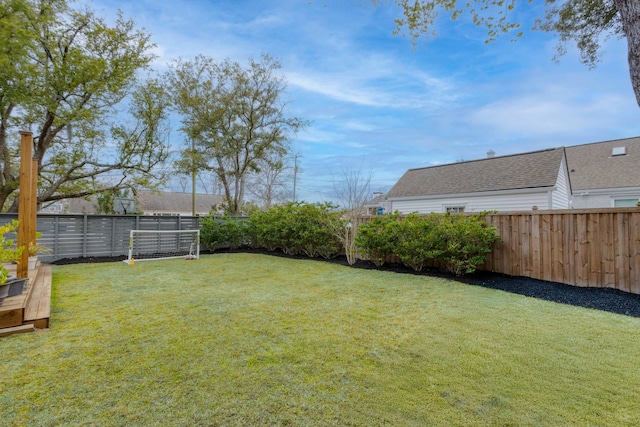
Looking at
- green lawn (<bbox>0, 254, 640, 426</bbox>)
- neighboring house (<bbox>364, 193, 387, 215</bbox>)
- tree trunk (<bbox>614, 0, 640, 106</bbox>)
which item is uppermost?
tree trunk (<bbox>614, 0, 640, 106</bbox>)

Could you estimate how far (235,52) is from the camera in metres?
11.5

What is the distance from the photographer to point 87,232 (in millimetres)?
7734

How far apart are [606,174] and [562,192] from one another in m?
3.49

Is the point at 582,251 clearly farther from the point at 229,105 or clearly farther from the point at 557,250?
the point at 229,105

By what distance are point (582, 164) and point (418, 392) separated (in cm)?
1552

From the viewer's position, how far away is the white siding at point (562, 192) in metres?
9.08

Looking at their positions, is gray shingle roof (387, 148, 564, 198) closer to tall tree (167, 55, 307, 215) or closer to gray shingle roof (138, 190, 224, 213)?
tall tree (167, 55, 307, 215)

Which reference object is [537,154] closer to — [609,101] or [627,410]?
[609,101]

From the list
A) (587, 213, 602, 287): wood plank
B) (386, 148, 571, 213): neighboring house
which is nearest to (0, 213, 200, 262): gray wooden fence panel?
(386, 148, 571, 213): neighboring house

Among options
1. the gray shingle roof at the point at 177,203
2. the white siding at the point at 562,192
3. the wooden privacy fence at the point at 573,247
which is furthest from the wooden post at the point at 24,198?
the gray shingle roof at the point at 177,203

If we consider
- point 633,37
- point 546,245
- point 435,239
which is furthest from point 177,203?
point 633,37

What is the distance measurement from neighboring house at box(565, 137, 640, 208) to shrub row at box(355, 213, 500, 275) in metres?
9.30

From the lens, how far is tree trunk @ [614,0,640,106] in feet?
6.91

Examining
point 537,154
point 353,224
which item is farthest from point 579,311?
point 537,154
